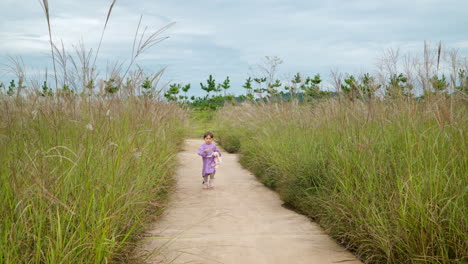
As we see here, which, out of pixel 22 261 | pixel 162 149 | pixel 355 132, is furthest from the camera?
pixel 162 149

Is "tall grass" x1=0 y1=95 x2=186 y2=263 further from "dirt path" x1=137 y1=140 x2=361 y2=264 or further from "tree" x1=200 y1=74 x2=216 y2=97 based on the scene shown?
"tree" x1=200 y1=74 x2=216 y2=97

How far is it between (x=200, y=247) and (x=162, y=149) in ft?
9.44

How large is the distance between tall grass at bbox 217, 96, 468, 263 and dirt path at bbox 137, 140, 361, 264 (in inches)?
8.5

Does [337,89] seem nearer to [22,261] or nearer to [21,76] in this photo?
[21,76]

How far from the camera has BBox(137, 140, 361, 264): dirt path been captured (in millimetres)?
3355

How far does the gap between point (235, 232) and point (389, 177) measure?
156cm

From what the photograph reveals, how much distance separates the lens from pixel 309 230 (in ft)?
13.5

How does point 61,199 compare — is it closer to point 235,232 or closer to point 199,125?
point 235,232

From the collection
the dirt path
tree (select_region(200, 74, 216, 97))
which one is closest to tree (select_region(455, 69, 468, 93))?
the dirt path

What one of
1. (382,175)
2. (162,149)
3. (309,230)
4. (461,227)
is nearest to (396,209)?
(461,227)

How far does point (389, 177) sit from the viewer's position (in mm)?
3623

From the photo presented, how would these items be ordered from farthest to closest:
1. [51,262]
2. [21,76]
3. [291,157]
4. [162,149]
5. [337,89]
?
[162,149] → [291,157] → [337,89] → [21,76] → [51,262]

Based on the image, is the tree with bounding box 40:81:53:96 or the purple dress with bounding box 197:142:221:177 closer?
the tree with bounding box 40:81:53:96

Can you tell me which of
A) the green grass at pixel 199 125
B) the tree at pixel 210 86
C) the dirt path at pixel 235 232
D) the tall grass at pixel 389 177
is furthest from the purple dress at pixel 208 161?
the tree at pixel 210 86
